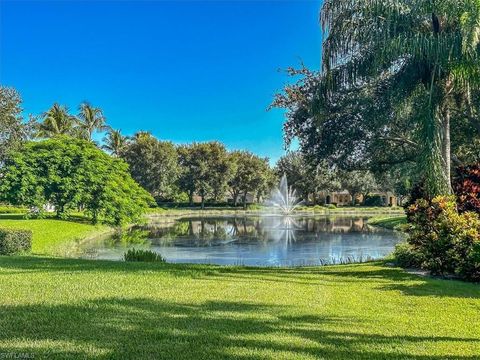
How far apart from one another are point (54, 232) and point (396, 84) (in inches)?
780

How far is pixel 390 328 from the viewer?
5.62 metres

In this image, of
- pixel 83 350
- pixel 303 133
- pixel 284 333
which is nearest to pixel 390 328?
pixel 284 333

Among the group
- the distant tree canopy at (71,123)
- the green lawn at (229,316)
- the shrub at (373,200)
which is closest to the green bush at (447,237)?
the green lawn at (229,316)

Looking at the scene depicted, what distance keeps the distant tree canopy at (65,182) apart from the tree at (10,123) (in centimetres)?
144

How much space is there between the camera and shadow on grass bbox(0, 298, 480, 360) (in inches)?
177

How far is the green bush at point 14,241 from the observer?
46.6ft

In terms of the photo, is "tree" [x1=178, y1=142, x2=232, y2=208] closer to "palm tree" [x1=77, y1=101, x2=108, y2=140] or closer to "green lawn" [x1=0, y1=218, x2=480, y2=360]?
"palm tree" [x1=77, y1=101, x2=108, y2=140]

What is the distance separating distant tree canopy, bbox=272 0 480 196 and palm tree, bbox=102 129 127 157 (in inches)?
2091

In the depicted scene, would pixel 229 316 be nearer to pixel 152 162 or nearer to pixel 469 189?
pixel 469 189

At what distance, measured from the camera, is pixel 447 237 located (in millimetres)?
10383

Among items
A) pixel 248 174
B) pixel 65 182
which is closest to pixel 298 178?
pixel 248 174

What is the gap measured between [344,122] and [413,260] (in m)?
4.45

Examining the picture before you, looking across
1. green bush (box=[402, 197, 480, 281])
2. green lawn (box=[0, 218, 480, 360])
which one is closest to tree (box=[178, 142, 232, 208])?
green bush (box=[402, 197, 480, 281])

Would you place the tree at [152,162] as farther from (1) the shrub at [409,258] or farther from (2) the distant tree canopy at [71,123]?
(1) the shrub at [409,258]
